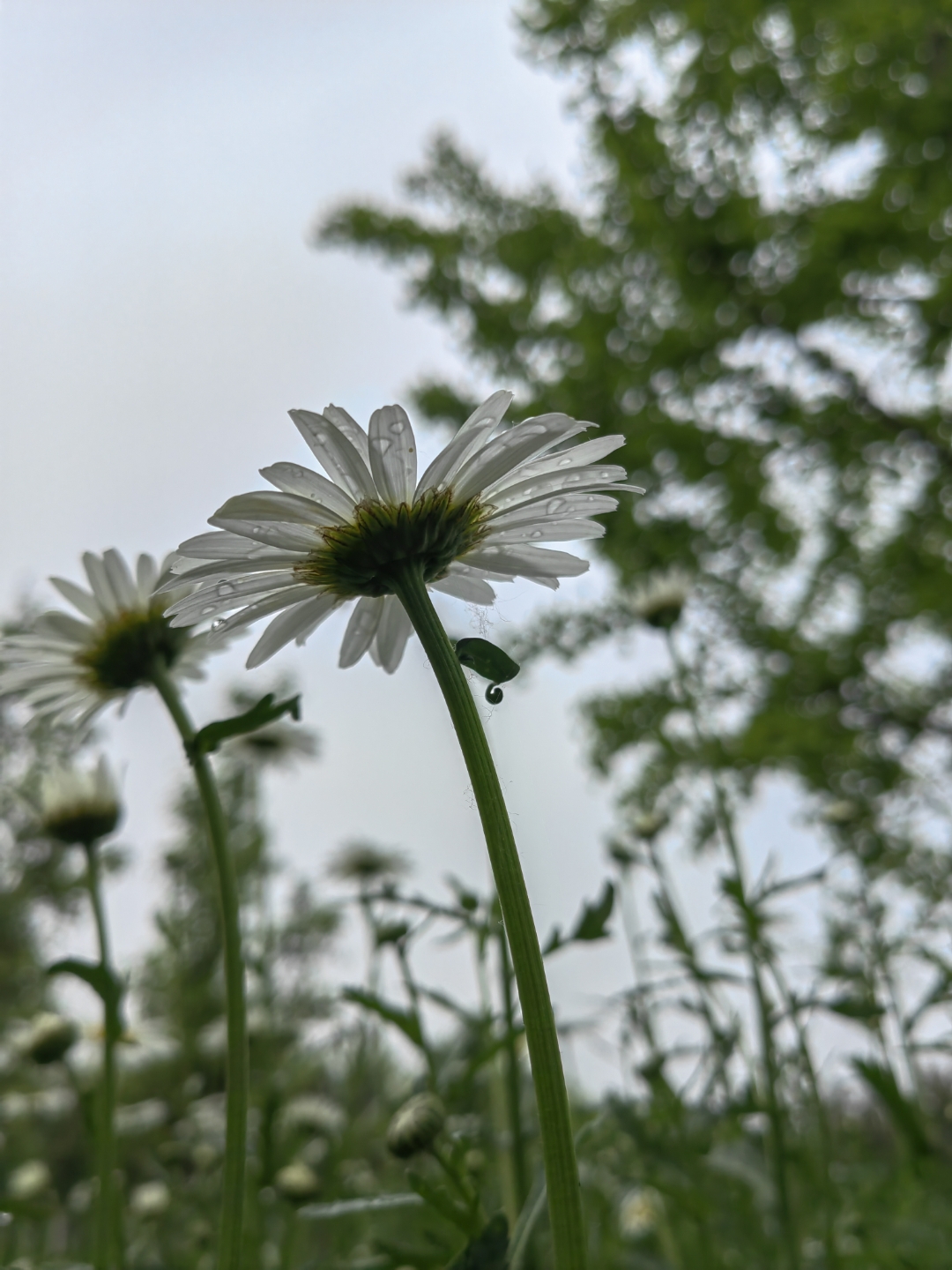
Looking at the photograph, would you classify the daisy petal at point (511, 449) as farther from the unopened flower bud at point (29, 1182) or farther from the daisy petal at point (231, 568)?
the unopened flower bud at point (29, 1182)

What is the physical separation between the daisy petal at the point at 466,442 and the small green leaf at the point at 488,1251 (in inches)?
14.5

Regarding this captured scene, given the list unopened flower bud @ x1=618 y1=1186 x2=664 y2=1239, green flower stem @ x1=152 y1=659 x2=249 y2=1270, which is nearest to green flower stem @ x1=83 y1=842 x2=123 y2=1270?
green flower stem @ x1=152 y1=659 x2=249 y2=1270

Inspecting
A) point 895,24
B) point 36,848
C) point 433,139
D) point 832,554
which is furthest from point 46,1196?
point 433,139

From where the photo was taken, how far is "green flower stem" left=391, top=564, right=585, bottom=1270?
37 cm

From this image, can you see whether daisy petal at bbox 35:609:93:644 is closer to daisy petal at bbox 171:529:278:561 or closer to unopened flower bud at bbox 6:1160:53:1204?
daisy petal at bbox 171:529:278:561

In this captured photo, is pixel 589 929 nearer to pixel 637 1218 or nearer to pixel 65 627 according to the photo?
pixel 65 627

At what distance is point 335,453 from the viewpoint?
534mm

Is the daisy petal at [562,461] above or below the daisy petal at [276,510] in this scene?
above

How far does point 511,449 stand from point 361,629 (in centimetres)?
19

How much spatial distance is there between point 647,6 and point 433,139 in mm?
2431

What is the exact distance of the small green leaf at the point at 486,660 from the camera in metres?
0.51

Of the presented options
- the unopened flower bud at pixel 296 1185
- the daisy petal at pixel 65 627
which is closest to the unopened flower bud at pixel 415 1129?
the daisy petal at pixel 65 627

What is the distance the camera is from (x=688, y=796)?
188 inches

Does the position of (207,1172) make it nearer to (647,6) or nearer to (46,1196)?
(46,1196)
